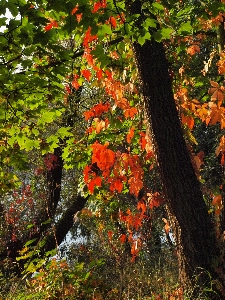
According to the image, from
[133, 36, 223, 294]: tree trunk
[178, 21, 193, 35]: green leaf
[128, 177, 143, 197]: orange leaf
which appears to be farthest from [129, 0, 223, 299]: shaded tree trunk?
[128, 177, 143, 197]: orange leaf

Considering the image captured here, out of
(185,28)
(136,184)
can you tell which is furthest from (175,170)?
(185,28)

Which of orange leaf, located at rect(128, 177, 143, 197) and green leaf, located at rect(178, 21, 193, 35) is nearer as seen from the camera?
green leaf, located at rect(178, 21, 193, 35)

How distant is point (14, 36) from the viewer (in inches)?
159

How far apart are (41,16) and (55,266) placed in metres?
4.08

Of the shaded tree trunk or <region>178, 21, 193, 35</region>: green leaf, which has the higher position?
<region>178, 21, 193, 35</region>: green leaf

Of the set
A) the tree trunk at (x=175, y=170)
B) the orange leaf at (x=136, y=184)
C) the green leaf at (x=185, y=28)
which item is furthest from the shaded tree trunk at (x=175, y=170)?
the orange leaf at (x=136, y=184)

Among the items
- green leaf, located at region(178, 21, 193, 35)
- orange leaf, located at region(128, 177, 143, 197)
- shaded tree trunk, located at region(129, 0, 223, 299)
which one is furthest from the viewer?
orange leaf, located at region(128, 177, 143, 197)

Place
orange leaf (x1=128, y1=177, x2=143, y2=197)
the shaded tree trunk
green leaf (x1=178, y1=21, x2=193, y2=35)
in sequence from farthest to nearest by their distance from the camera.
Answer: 1. orange leaf (x1=128, y1=177, x2=143, y2=197)
2. green leaf (x1=178, y1=21, x2=193, y2=35)
3. the shaded tree trunk

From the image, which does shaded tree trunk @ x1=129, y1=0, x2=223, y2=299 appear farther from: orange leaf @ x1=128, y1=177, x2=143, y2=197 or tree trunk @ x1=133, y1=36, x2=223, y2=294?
orange leaf @ x1=128, y1=177, x2=143, y2=197

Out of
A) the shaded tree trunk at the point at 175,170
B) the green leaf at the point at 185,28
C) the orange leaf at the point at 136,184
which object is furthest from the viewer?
the orange leaf at the point at 136,184

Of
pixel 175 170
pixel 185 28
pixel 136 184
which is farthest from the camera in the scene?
pixel 136 184

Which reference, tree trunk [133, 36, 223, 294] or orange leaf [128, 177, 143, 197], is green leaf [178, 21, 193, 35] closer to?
tree trunk [133, 36, 223, 294]

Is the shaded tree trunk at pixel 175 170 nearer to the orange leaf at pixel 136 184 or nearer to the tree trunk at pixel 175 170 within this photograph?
the tree trunk at pixel 175 170

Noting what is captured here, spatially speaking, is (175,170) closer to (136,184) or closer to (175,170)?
(175,170)
